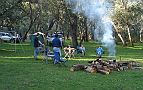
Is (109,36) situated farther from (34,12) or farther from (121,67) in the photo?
(34,12)

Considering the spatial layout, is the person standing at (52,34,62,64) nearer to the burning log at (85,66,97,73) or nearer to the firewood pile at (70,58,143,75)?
the firewood pile at (70,58,143,75)

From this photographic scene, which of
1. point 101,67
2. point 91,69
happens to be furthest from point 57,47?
point 91,69

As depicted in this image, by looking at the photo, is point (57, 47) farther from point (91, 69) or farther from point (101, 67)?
point (91, 69)

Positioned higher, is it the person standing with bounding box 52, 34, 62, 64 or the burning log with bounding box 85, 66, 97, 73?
the person standing with bounding box 52, 34, 62, 64

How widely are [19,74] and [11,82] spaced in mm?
2878

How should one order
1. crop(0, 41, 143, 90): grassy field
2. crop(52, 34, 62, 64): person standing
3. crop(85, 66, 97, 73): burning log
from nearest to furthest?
crop(0, 41, 143, 90): grassy field, crop(85, 66, 97, 73): burning log, crop(52, 34, 62, 64): person standing

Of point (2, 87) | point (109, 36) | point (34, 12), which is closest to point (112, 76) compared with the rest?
point (2, 87)

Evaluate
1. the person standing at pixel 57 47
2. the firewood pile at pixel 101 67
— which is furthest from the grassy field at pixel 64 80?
the person standing at pixel 57 47

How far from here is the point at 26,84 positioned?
1571 cm

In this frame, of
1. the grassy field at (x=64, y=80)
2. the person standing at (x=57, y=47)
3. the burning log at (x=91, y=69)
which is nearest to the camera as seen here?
the grassy field at (x=64, y=80)

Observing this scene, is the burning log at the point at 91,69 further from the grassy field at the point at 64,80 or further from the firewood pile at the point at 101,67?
the grassy field at the point at 64,80

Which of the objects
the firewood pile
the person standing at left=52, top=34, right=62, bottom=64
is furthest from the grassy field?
the person standing at left=52, top=34, right=62, bottom=64

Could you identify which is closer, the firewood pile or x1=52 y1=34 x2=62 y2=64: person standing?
the firewood pile

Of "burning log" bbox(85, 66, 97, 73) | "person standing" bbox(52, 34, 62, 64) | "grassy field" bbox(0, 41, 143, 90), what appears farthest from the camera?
"person standing" bbox(52, 34, 62, 64)
